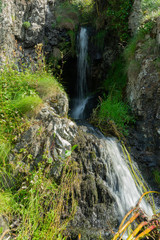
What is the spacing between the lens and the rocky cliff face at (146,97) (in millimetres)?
4062

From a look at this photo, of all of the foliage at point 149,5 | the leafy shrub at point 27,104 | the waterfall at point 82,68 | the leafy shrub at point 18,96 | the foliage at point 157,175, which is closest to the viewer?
the leafy shrub at point 18,96

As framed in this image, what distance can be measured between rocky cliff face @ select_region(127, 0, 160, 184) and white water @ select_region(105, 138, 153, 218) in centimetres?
75

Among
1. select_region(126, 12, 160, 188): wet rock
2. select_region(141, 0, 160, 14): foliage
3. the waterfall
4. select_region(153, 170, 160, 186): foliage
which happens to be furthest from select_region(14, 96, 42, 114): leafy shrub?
select_region(141, 0, 160, 14): foliage

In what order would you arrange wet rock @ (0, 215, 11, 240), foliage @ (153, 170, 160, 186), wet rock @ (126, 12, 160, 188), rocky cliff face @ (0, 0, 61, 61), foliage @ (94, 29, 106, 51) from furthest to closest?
foliage @ (94, 29, 106, 51) < rocky cliff face @ (0, 0, 61, 61) < wet rock @ (126, 12, 160, 188) < foliage @ (153, 170, 160, 186) < wet rock @ (0, 215, 11, 240)

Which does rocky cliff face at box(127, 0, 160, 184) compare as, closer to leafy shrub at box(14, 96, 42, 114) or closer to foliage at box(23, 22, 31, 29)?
leafy shrub at box(14, 96, 42, 114)

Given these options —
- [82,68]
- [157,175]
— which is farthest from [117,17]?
[157,175]

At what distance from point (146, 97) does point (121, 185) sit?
226 cm

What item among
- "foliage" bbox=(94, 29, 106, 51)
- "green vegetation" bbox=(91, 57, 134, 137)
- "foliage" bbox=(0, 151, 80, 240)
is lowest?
"foliage" bbox=(0, 151, 80, 240)

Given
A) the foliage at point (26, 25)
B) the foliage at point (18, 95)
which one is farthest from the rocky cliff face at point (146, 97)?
the foliage at point (26, 25)

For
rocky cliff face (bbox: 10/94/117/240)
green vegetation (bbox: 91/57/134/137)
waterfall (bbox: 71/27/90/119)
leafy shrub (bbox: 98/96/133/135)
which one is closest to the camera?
rocky cliff face (bbox: 10/94/117/240)

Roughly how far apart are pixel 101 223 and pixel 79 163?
941mm

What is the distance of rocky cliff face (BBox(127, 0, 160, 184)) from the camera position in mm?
4062

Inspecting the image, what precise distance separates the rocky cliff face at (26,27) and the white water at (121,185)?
10.8ft

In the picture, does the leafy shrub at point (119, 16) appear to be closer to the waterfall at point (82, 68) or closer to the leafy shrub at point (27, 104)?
the waterfall at point (82, 68)
